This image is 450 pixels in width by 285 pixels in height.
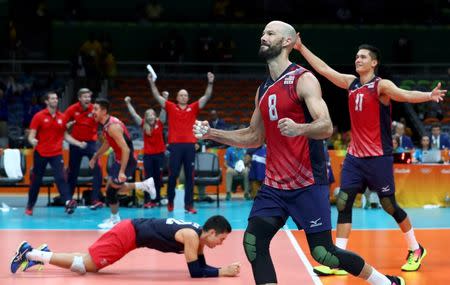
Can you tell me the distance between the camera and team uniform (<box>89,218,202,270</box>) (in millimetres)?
8922

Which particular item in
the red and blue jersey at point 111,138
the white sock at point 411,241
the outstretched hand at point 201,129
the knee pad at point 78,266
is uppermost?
the outstretched hand at point 201,129

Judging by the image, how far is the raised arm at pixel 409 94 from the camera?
8242 mm

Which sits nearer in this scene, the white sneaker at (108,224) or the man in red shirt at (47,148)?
the white sneaker at (108,224)

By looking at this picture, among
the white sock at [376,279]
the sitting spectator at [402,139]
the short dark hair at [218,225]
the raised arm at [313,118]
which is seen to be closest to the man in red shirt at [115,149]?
the short dark hair at [218,225]

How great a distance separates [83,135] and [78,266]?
750cm

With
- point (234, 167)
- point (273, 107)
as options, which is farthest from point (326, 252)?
point (234, 167)

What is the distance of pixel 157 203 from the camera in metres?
16.8

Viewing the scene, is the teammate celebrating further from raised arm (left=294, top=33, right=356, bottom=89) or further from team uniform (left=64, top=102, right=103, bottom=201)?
team uniform (left=64, top=102, right=103, bottom=201)

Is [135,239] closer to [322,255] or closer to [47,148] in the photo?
[322,255]

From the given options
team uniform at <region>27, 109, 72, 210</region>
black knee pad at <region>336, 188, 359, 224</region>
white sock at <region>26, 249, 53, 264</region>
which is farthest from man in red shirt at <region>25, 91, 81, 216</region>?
black knee pad at <region>336, 188, 359, 224</region>

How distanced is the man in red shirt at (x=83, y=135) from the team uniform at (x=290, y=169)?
10156 mm

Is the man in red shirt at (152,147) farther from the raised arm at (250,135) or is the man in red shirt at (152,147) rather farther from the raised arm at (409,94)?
the raised arm at (250,135)

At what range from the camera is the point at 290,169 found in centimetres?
620

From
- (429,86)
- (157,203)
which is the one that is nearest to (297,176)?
(157,203)
